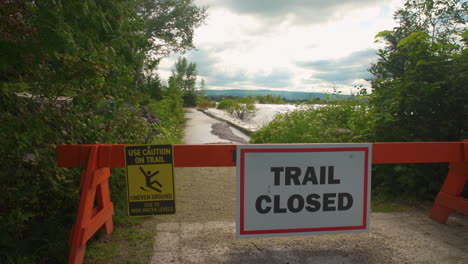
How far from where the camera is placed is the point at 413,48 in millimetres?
4352

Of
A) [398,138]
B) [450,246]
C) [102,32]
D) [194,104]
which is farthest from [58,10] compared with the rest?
[194,104]

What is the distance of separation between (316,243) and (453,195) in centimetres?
158

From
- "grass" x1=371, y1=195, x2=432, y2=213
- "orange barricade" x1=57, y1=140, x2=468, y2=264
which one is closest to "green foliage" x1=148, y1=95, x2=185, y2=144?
"orange barricade" x1=57, y1=140, x2=468, y2=264

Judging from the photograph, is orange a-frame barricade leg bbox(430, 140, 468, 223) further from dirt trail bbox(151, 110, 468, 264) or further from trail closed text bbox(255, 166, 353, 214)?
trail closed text bbox(255, 166, 353, 214)

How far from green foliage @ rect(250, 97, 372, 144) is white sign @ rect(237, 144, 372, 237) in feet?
7.26

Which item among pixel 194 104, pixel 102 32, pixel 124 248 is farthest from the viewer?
pixel 194 104

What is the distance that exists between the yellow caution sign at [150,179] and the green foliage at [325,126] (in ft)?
10.9

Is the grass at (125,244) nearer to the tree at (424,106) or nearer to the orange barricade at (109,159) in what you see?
the orange barricade at (109,159)

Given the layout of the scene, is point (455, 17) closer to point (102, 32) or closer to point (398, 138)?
point (398, 138)

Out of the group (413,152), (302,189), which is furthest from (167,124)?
(413,152)

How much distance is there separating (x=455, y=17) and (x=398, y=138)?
68.0ft

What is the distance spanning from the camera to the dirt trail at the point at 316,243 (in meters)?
2.66

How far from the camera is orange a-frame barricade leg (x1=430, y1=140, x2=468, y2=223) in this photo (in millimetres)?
3195

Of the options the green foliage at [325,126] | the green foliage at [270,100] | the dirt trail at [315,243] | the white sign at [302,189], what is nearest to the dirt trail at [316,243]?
the dirt trail at [315,243]
